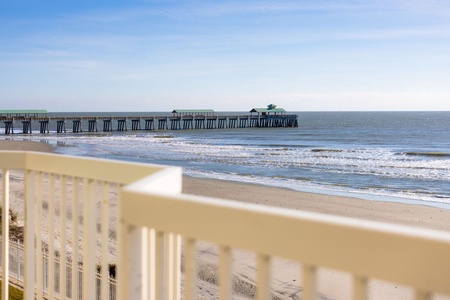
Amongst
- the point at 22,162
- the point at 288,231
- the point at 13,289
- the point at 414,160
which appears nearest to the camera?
the point at 288,231

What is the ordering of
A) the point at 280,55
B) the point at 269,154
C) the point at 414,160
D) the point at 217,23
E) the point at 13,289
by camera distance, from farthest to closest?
the point at 280,55 → the point at 217,23 → the point at 269,154 → the point at 414,160 → the point at 13,289

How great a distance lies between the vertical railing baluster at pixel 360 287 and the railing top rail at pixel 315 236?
0.08 ft

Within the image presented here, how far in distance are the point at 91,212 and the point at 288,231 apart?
141cm

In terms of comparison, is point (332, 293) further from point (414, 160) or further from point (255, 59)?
point (255, 59)

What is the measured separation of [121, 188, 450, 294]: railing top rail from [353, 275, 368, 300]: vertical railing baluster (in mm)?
24

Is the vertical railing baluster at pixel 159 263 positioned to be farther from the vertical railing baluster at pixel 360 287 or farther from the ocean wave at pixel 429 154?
the ocean wave at pixel 429 154

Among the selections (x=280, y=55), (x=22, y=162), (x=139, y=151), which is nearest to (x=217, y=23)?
(x=139, y=151)

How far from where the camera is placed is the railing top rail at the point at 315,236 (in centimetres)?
102

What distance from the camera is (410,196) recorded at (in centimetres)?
1888

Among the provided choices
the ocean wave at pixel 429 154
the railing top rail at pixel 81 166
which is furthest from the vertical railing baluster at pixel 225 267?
the ocean wave at pixel 429 154

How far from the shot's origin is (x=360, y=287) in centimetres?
112

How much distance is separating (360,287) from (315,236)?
14 centimetres

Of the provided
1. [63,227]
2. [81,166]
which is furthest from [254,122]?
[81,166]

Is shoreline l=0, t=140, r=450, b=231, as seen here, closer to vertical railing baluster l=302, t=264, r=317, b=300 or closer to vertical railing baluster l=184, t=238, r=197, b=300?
vertical railing baluster l=184, t=238, r=197, b=300
